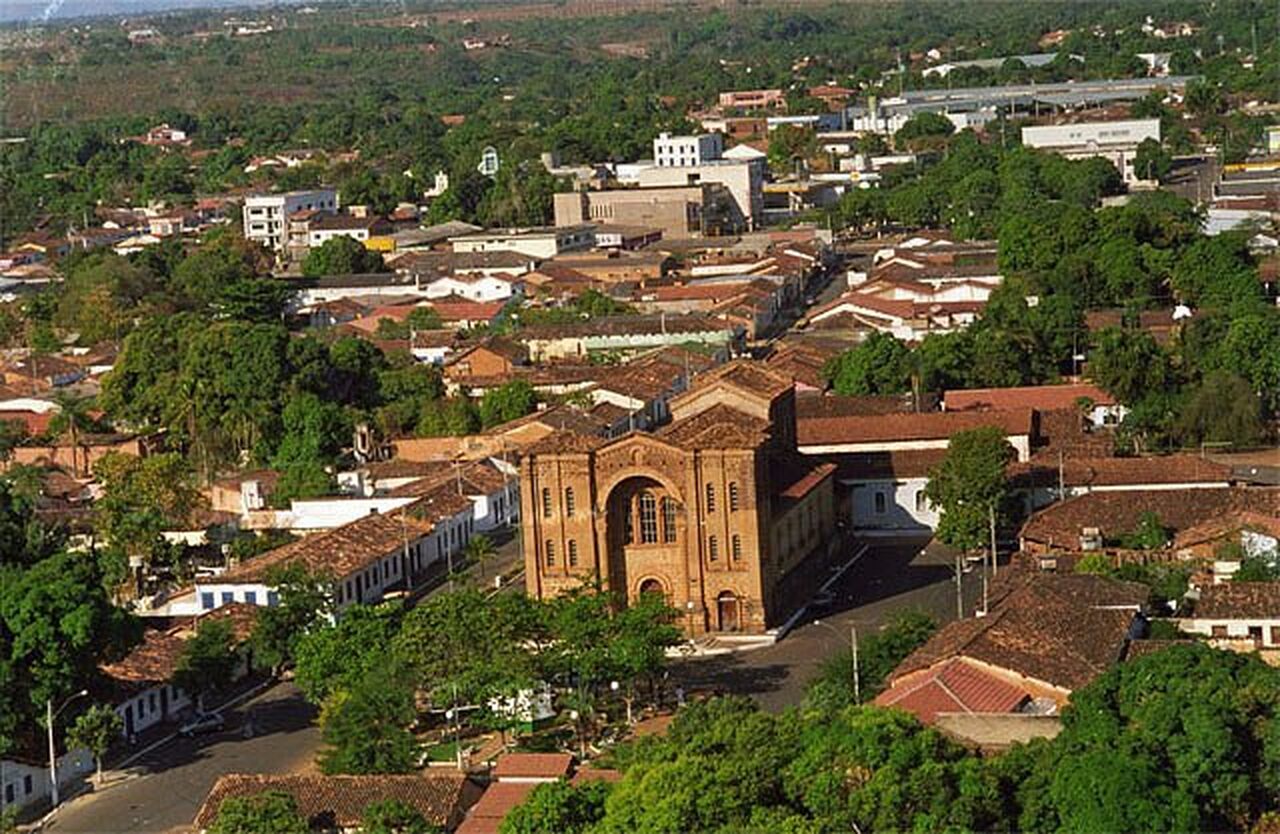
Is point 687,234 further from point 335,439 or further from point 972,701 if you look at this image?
point 972,701

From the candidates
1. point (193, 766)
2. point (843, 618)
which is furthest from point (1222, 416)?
point (193, 766)

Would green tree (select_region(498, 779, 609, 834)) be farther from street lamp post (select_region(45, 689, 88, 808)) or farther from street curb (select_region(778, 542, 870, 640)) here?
street curb (select_region(778, 542, 870, 640))

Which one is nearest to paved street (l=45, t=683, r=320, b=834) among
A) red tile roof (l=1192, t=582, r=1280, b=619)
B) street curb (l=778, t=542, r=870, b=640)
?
street curb (l=778, t=542, r=870, b=640)

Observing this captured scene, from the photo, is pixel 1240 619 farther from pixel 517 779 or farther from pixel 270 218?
pixel 270 218

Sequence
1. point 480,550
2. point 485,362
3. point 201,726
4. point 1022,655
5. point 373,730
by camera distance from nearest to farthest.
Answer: point 373,730 → point 1022,655 → point 201,726 → point 480,550 → point 485,362

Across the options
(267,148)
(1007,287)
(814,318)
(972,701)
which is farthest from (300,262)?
(972,701)
